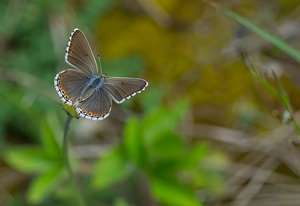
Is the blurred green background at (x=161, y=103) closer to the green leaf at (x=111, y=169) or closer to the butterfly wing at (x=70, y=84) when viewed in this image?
the green leaf at (x=111, y=169)

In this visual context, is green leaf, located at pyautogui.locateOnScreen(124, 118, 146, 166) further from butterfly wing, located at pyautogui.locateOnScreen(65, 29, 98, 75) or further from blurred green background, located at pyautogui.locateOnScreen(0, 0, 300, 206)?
butterfly wing, located at pyautogui.locateOnScreen(65, 29, 98, 75)

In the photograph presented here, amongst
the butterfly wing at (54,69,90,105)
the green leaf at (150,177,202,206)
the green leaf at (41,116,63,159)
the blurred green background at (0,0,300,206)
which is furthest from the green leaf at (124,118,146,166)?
the butterfly wing at (54,69,90,105)

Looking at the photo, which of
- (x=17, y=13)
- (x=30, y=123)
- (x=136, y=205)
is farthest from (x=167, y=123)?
(x=17, y=13)

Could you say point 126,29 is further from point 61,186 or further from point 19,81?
point 61,186

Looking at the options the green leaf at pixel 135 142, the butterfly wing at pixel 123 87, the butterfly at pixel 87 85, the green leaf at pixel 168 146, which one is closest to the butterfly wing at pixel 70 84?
the butterfly at pixel 87 85

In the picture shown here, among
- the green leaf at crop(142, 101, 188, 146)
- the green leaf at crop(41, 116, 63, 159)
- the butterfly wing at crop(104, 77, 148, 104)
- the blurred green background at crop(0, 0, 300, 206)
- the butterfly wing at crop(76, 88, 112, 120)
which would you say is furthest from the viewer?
the blurred green background at crop(0, 0, 300, 206)

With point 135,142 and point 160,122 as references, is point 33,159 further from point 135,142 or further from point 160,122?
point 160,122
